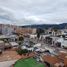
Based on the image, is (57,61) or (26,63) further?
(26,63)

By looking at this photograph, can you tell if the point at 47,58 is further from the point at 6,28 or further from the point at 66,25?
the point at 66,25

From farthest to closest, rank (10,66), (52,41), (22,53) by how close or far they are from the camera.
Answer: (52,41)
(22,53)
(10,66)

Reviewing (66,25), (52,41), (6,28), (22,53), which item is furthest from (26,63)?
(66,25)

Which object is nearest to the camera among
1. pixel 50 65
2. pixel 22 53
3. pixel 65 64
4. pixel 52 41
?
pixel 65 64

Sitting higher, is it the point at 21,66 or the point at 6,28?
the point at 6,28

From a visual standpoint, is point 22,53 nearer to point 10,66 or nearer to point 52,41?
point 10,66

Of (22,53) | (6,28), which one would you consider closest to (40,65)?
(22,53)

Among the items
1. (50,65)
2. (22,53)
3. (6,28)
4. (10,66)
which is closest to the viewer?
(50,65)

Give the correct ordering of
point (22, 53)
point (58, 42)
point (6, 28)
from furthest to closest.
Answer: point (6, 28), point (58, 42), point (22, 53)

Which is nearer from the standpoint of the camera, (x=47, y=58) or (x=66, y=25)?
(x=47, y=58)
